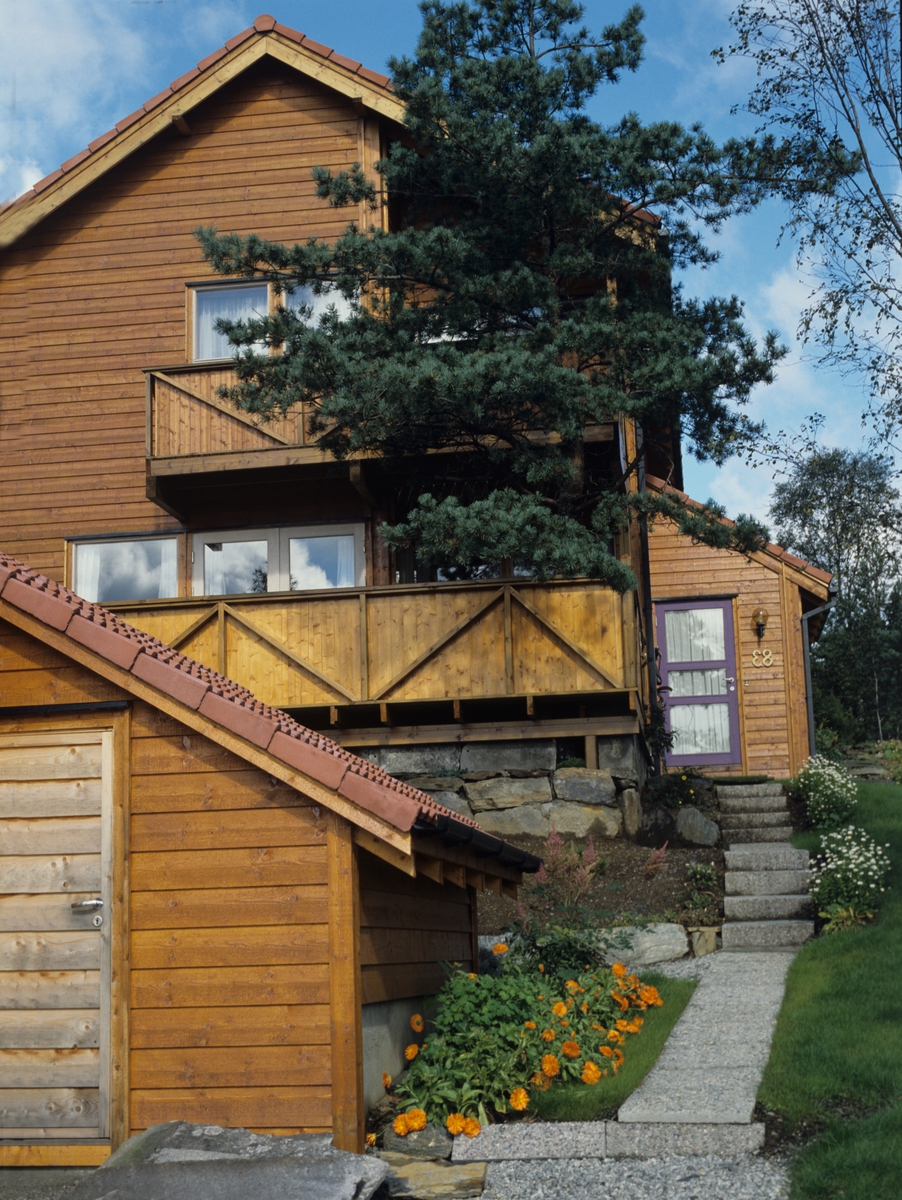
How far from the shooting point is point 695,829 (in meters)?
13.5

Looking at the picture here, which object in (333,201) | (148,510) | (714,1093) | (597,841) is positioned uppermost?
(333,201)

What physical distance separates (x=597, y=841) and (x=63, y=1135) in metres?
7.29

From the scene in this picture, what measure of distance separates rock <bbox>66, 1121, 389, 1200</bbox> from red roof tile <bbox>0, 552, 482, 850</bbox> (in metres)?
1.51

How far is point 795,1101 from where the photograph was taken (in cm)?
643

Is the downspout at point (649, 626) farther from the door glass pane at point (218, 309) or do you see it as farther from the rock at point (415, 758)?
the door glass pane at point (218, 309)

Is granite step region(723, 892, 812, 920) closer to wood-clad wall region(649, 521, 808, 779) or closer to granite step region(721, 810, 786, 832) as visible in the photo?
granite step region(721, 810, 786, 832)

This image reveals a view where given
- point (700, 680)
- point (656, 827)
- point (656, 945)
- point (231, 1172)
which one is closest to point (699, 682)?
point (700, 680)

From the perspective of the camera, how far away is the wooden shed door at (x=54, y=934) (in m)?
6.35

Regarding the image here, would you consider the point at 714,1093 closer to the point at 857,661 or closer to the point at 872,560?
the point at 857,661

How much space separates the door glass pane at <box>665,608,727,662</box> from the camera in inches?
768

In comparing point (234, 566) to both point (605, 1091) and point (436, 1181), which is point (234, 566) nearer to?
point (605, 1091)

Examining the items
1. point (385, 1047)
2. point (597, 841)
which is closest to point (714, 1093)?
point (385, 1047)

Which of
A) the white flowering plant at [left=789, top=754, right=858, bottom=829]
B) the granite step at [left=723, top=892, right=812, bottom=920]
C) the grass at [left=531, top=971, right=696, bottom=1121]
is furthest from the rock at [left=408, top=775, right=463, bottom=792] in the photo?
the grass at [left=531, top=971, right=696, bottom=1121]

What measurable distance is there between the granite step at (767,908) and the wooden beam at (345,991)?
5849 mm
